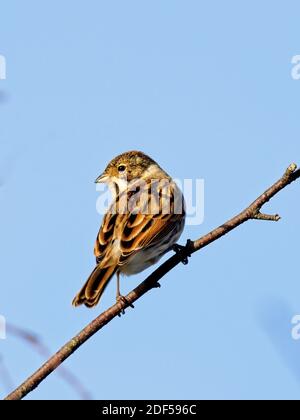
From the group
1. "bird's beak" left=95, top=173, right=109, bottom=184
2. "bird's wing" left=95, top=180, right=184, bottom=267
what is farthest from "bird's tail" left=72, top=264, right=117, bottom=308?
"bird's beak" left=95, top=173, right=109, bottom=184

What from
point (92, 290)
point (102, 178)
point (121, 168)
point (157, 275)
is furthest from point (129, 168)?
point (157, 275)

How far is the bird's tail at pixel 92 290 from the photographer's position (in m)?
5.73

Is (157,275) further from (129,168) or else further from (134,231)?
(129,168)

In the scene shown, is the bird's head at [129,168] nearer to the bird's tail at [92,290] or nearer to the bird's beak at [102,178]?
the bird's beak at [102,178]

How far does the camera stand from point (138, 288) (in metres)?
5.24

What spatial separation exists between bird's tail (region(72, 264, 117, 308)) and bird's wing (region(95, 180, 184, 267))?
0.24 meters

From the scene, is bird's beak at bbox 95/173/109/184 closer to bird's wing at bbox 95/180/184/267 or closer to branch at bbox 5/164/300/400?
bird's wing at bbox 95/180/184/267

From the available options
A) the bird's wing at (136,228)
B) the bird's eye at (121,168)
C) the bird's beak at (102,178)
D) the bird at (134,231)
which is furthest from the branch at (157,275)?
the bird's eye at (121,168)

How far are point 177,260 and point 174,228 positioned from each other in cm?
208

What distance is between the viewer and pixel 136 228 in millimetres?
6719

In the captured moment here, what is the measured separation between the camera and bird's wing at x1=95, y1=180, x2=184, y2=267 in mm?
6449

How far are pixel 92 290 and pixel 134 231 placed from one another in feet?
3.39
